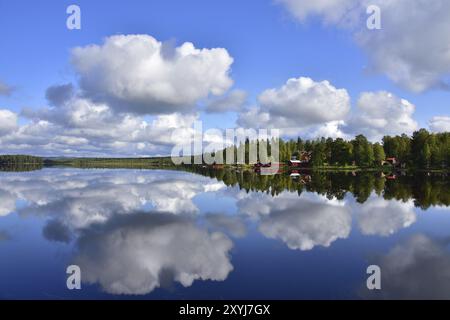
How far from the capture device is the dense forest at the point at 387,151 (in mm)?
106125

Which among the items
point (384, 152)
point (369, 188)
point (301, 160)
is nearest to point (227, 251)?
point (369, 188)

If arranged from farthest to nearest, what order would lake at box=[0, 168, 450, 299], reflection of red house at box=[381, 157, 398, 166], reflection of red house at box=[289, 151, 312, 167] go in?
reflection of red house at box=[289, 151, 312, 167]
reflection of red house at box=[381, 157, 398, 166]
lake at box=[0, 168, 450, 299]

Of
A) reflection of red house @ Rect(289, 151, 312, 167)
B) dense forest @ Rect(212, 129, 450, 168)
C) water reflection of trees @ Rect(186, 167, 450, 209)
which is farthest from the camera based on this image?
reflection of red house @ Rect(289, 151, 312, 167)

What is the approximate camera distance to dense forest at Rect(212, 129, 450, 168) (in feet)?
348

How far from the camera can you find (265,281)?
14.2m

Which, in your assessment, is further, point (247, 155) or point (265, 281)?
point (247, 155)

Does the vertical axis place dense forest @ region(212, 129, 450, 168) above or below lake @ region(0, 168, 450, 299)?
above

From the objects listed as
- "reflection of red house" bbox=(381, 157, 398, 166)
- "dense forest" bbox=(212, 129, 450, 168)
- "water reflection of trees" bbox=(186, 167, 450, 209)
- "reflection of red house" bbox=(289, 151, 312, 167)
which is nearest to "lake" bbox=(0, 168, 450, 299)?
"water reflection of trees" bbox=(186, 167, 450, 209)

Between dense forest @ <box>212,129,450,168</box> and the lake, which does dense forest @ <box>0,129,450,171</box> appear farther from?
the lake

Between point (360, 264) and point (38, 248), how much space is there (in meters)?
16.5

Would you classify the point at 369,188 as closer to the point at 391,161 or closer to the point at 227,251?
the point at 227,251

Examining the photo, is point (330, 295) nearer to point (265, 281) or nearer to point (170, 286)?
point (265, 281)

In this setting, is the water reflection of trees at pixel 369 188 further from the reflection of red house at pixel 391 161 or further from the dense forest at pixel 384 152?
the reflection of red house at pixel 391 161
